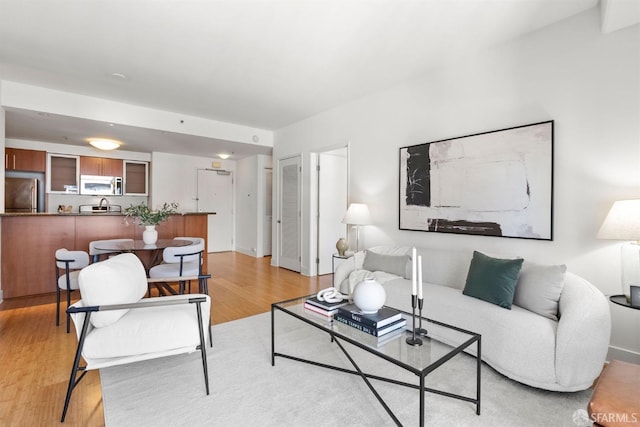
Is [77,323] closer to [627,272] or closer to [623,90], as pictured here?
[627,272]

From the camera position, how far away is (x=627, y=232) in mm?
1977

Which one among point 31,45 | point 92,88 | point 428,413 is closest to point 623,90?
point 428,413

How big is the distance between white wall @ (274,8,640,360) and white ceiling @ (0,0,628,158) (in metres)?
0.21

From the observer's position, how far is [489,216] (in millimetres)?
2975

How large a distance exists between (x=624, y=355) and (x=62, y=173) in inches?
349

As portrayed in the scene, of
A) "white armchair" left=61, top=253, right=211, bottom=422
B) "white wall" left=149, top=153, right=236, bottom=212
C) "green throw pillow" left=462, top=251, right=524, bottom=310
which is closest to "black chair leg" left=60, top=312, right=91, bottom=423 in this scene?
"white armchair" left=61, top=253, right=211, bottom=422

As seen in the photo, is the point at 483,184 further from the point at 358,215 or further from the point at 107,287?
the point at 107,287

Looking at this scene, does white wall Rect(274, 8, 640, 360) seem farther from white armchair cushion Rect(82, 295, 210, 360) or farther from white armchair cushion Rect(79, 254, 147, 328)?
white armchair cushion Rect(79, 254, 147, 328)

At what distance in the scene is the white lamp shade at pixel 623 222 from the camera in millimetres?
1957

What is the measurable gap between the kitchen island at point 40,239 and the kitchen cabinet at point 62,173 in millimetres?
2744

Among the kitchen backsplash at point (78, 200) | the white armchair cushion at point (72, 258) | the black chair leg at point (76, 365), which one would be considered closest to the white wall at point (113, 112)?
the white armchair cushion at point (72, 258)

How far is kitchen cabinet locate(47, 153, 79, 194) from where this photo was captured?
619 cm

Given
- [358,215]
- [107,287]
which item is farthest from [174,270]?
[358,215]

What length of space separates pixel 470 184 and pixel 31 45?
4534mm
